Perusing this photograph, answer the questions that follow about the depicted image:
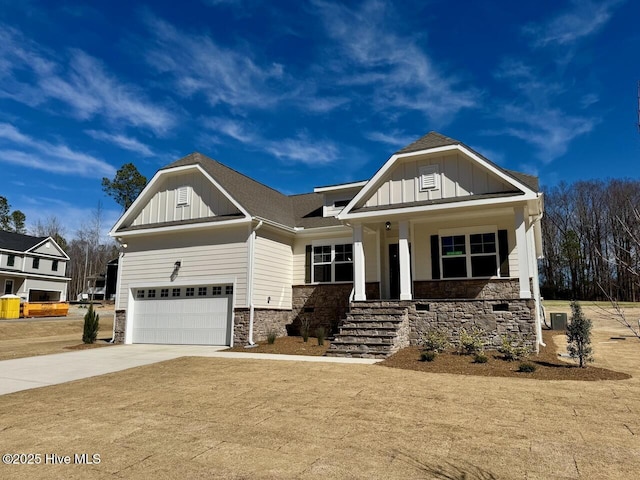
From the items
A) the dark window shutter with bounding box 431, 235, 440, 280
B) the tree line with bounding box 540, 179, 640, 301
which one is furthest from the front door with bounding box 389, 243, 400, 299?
the tree line with bounding box 540, 179, 640, 301

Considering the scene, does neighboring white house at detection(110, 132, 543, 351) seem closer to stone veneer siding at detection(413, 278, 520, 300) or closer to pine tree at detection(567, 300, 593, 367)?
stone veneer siding at detection(413, 278, 520, 300)

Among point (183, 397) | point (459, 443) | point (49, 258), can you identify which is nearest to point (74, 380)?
point (183, 397)

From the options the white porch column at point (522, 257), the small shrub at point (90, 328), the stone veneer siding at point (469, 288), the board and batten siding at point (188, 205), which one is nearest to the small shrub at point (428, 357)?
the white porch column at point (522, 257)

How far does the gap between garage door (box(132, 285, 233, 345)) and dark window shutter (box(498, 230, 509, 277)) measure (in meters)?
9.49

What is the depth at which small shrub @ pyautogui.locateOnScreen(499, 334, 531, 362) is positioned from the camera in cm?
1020

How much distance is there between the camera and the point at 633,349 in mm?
12461

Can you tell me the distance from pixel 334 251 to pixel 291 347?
4867 millimetres

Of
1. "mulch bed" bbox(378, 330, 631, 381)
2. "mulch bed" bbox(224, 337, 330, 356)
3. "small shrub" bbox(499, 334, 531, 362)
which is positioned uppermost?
"small shrub" bbox(499, 334, 531, 362)

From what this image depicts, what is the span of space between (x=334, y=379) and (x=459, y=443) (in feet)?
12.5

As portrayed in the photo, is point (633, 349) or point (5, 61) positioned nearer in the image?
point (633, 349)

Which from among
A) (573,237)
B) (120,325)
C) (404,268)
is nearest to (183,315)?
(120,325)

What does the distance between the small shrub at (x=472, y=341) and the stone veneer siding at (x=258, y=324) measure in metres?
7.07

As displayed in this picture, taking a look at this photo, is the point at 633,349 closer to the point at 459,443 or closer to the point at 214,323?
the point at 459,443

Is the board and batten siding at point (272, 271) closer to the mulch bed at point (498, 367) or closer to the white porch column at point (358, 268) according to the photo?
the white porch column at point (358, 268)
